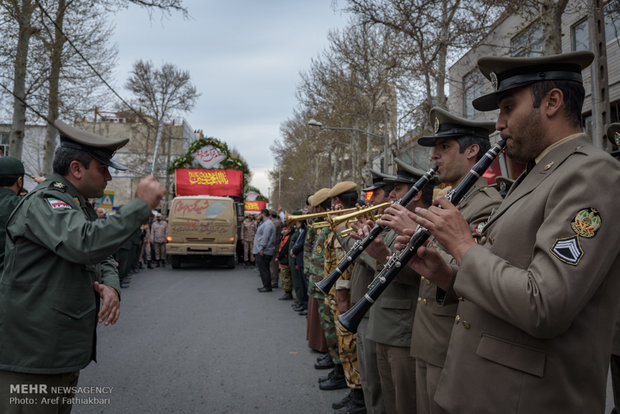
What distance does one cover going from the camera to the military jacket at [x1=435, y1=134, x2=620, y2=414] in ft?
4.19

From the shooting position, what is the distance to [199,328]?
730 centimetres

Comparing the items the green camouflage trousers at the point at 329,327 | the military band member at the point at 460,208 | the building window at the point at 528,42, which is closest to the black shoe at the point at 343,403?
the green camouflage trousers at the point at 329,327

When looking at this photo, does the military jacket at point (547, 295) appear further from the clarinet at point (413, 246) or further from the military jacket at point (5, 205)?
the military jacket at point (5, 205)

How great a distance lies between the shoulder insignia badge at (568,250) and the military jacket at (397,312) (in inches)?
63.1

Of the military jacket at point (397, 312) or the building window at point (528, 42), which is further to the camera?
the building window at point (528, 42)

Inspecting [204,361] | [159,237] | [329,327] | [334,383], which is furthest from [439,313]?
[159,237]

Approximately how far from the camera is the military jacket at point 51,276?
2082 mm

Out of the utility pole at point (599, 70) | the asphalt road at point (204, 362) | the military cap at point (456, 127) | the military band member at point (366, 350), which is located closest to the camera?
the military cap at point (456, 127)

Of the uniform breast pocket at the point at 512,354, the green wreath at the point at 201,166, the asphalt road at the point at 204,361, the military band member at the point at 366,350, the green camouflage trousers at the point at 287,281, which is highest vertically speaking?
the green wreath at the point at 201,166

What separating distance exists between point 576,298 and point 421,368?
1.30 meters

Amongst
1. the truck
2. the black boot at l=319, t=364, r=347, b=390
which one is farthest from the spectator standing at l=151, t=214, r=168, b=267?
the black boot at l=319, t=364, r=347, b=390

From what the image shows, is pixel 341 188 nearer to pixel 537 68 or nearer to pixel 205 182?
pixel 537 68

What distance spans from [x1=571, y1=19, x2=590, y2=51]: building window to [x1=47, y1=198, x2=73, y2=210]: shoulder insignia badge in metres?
14.9

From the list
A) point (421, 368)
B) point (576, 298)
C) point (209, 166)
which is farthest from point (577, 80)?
point (209, 166)
